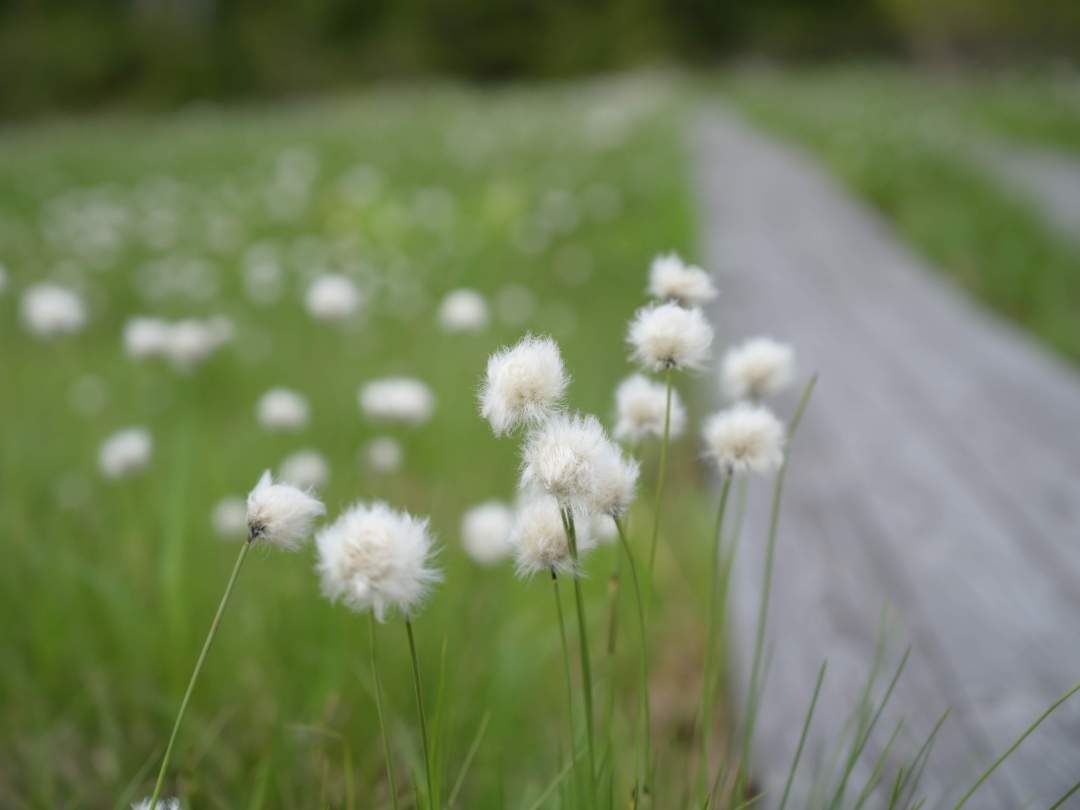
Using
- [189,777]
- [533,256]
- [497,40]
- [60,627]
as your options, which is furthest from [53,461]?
[497,40]

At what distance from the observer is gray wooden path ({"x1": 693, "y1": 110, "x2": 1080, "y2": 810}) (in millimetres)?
951

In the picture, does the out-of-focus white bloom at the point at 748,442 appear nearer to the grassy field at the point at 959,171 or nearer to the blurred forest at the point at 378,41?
the grassy field at the point at 959,171

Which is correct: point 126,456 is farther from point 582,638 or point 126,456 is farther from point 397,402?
point 582,638

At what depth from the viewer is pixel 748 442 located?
74 cm

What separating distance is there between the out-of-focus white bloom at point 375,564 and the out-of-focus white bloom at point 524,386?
0.10 metres

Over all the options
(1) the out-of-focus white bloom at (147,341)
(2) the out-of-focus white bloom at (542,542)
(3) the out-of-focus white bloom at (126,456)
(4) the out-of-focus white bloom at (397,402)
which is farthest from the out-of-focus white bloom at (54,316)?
(2) the out-of-focus white bloom at (542,542)

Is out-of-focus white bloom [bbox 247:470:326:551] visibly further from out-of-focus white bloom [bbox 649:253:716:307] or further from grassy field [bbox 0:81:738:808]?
out-of-focus white bloom [bbox 649:253:716:307]

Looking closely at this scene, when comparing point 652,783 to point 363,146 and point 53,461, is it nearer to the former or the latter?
point 53,461

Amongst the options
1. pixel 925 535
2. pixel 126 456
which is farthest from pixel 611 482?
pixel 126 456

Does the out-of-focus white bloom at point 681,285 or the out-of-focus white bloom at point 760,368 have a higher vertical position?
the out-of-focus white bloom at point 681,285

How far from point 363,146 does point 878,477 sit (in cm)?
665

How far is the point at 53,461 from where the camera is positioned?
236cm

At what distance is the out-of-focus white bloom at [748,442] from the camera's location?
732 millimetres

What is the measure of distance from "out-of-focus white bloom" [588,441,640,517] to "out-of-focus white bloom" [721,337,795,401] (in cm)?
27
